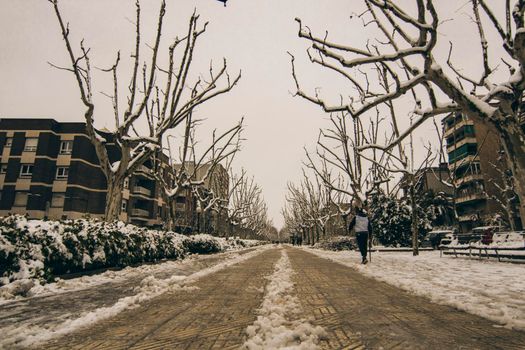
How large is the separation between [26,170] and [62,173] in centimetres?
394

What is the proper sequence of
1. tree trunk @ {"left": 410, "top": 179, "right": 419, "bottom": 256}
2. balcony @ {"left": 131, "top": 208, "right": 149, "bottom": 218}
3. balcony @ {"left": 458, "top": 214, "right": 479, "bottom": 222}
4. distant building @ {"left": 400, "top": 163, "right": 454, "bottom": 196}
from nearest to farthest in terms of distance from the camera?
tree trunk @ {"left": 410, "top": 179, "right": 419, "bottom": 256}, distant building @ {"left": 400, "top": 163, "right": 454, "bottom": 196}, balcony @ {"left": 458, "top": 214, "right": 479, "bottom": 222}, balcony @ {"left": 131, "top": 208, "right": 149, "bottom": 218}

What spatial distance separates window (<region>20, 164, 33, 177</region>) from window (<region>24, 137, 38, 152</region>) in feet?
6.33

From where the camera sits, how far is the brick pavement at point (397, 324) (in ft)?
6.63

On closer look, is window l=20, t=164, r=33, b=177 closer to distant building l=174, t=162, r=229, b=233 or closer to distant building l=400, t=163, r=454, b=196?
distant building l=174, t=162, r=229, b=233

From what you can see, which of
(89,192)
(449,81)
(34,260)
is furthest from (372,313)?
(89,192)

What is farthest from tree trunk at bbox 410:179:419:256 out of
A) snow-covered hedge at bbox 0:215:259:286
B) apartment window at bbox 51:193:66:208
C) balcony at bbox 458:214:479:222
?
Result: apartment window at bbox 51:193:66:208

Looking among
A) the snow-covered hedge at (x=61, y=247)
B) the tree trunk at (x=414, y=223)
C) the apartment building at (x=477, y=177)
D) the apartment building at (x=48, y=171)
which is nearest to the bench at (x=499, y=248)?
the tree trunk at (x=414, y=223)

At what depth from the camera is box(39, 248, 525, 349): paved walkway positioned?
202 centimetres

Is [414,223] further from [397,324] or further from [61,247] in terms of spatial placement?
[61,247]

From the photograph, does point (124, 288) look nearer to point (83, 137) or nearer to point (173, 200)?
point (173, 200)

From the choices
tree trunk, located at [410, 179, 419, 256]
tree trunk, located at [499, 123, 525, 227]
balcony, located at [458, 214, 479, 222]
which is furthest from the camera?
balcony, located at [458, 214, 479, 222]

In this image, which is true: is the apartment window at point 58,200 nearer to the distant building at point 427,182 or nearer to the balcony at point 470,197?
the distant building at point 427,182

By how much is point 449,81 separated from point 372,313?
367cm

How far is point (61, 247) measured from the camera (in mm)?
5457
